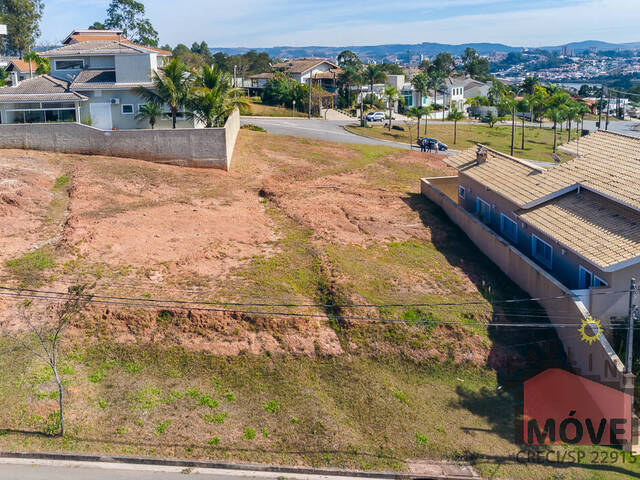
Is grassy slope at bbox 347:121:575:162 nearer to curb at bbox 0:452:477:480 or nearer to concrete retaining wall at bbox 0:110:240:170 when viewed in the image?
concrete retaining wall at bbox 0:110:240:170

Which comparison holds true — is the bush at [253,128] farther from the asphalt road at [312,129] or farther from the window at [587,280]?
the window at [587,280]

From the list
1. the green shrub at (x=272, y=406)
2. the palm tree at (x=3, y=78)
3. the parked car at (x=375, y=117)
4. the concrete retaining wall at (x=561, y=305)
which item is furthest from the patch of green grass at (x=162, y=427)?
the parked car at (x=375, y=117)

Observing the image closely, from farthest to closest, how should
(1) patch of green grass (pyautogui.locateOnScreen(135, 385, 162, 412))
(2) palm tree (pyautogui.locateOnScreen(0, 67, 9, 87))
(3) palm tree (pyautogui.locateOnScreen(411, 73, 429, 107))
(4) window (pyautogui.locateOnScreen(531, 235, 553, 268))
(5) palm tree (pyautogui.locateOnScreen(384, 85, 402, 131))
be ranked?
(3) palm tree (pyautogui.locateOnScreen(411, 73, 429, 107)), (5) palm tree (pyautogui.locateOnScreen(384, 85, 402, 131)), (2) palm tree (pyautogui.locateOnScreen(0, 67, 9, 87)), (4) window (pyautogui.locateOnScreen(531, 235, 553, 268)), (1) patch of green grass (pyautogui.locateOnScreen(135, 385, 162, 412))

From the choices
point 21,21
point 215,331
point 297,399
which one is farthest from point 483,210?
point 21,21

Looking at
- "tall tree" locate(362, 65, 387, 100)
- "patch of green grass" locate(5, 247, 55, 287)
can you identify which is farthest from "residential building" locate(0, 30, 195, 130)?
"tall tree" locate(362, 65, 387, 100)

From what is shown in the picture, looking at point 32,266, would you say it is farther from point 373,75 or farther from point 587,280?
point 373,75

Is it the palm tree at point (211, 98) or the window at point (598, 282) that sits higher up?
the palm tree at point (211, 98)
